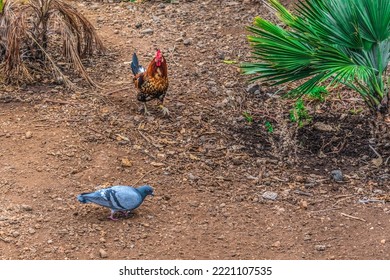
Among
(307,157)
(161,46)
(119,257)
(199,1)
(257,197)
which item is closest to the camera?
(119,257)

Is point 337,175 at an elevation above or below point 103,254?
above

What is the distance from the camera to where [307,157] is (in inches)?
288

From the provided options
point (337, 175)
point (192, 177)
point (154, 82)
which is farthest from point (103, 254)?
point (154, 82)

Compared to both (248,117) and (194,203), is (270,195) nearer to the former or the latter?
(194,203)

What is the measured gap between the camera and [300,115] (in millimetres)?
7879

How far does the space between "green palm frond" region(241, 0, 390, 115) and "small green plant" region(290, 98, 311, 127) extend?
0.65 m

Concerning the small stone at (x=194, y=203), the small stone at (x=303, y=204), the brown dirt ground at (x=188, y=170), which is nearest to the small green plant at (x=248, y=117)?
the brown dirt ground at (x=188, y=170)

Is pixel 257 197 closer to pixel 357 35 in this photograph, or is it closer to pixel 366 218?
pixel 366 218

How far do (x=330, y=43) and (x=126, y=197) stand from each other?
2.03m

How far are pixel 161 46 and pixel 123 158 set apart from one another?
2331 mm

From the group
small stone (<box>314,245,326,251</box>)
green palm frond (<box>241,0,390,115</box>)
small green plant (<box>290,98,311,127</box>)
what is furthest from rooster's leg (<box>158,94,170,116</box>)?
small stone (<box>314,245,326,251</box>)

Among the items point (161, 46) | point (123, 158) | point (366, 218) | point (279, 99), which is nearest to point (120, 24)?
point (161, 46)

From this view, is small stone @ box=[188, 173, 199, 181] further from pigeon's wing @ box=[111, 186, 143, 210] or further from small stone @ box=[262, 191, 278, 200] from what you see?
pigeon's wing @ box=[111, 186, 143, 210]

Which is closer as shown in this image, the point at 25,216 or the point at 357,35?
the point at 25,216
